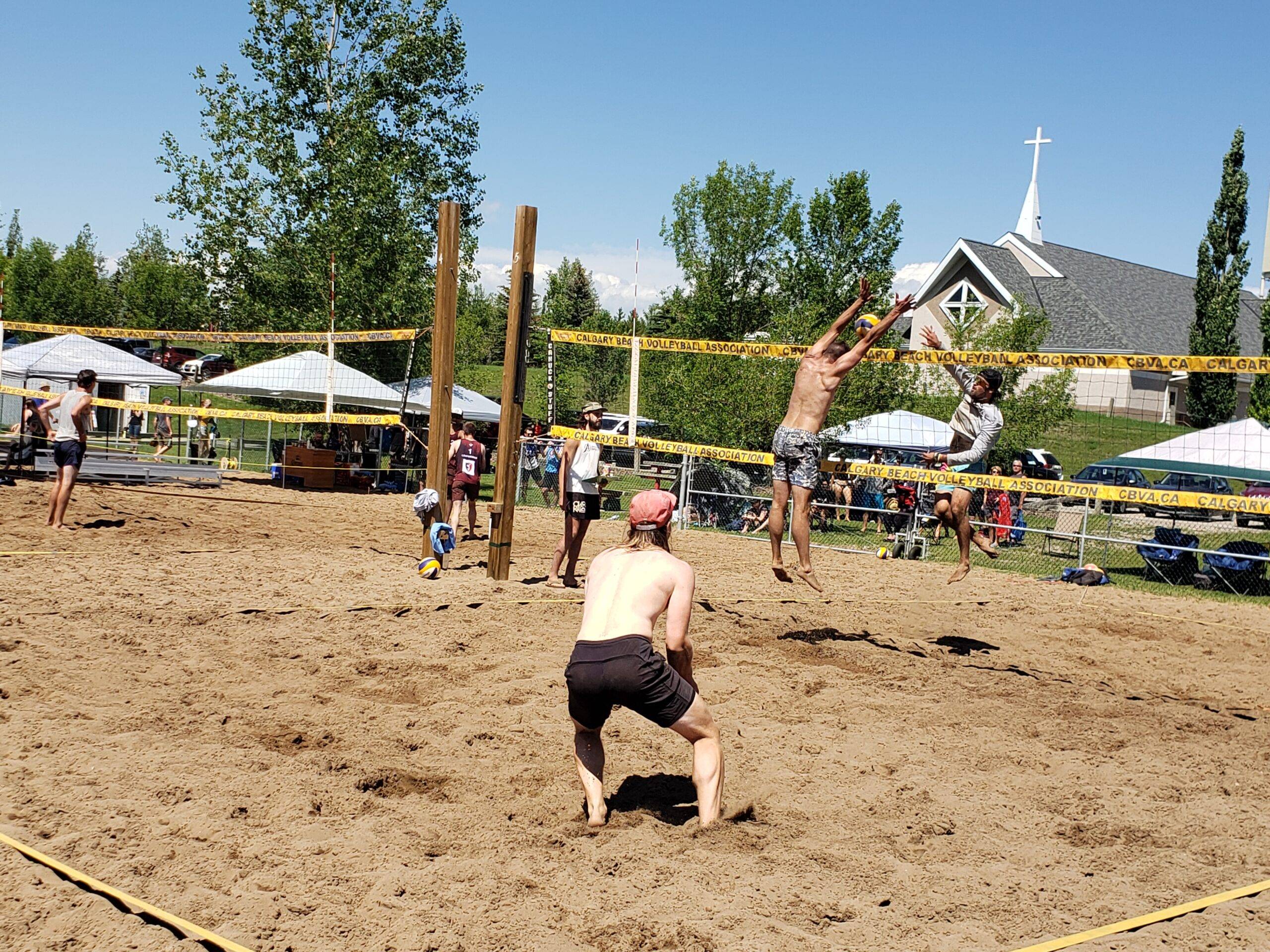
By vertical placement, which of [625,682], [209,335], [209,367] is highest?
[209,367]

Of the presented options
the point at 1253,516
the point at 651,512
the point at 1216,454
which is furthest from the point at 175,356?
the point at 651,512

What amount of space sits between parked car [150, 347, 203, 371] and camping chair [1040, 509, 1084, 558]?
26.4 metres

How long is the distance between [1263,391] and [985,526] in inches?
434

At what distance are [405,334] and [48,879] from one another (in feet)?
30.1

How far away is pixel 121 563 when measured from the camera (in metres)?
8.62

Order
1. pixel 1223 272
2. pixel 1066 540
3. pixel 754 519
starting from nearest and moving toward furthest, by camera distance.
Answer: pixel 754 519
pixel 1066 540
pixel 1223 272

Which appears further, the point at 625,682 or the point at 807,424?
the point at 807,424

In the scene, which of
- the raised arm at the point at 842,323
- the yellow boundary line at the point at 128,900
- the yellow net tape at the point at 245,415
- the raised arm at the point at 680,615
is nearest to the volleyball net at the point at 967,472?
the raised arm at the point at 842,323

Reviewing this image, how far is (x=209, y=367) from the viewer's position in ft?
121

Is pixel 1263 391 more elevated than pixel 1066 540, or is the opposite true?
pixel 1263 391

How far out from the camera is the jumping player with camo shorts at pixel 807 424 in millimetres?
6953

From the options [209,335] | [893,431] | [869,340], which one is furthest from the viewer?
[893,431]

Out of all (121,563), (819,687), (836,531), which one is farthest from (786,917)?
(836,531)

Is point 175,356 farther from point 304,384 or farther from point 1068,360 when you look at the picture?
point 1068,360
